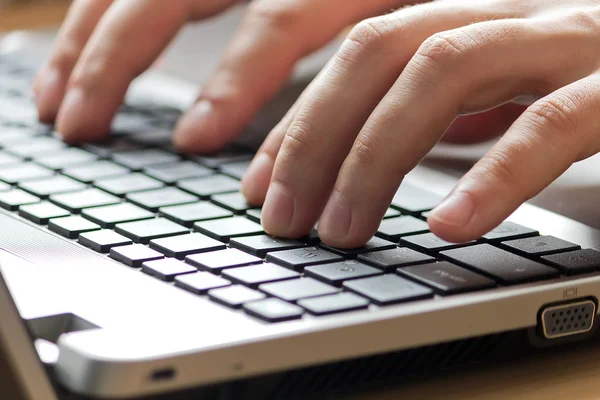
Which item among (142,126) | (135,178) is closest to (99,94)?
(142,126)

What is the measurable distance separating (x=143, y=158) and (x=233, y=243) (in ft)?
0.86

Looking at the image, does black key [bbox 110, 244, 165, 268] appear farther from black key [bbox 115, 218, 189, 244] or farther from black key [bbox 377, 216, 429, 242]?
black key [bbox 377, 216, 429, 242]

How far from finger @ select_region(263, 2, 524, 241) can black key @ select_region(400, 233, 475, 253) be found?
0.19 feet

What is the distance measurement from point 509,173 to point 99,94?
0.48 meters

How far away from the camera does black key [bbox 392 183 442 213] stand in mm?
598

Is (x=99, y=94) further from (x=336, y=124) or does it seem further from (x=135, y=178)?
(x=336, y=124)

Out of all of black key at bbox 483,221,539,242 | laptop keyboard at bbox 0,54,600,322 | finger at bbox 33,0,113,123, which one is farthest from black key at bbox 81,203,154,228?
finger at bbox 33,0,113,123

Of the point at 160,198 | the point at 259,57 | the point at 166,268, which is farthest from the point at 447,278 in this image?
the point at 259,57

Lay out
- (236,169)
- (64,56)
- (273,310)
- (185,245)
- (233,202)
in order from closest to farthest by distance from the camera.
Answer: (273,310)
(185,245)
(233,202)
(236,169)
(64,56)

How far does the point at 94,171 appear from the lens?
0.70 metres

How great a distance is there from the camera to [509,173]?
1.58 feet

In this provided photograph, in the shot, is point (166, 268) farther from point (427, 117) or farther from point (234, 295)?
point (427, 117)

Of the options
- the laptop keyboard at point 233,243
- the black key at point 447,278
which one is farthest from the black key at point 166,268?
the black key at point 447,278

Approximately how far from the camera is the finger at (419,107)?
51cm
